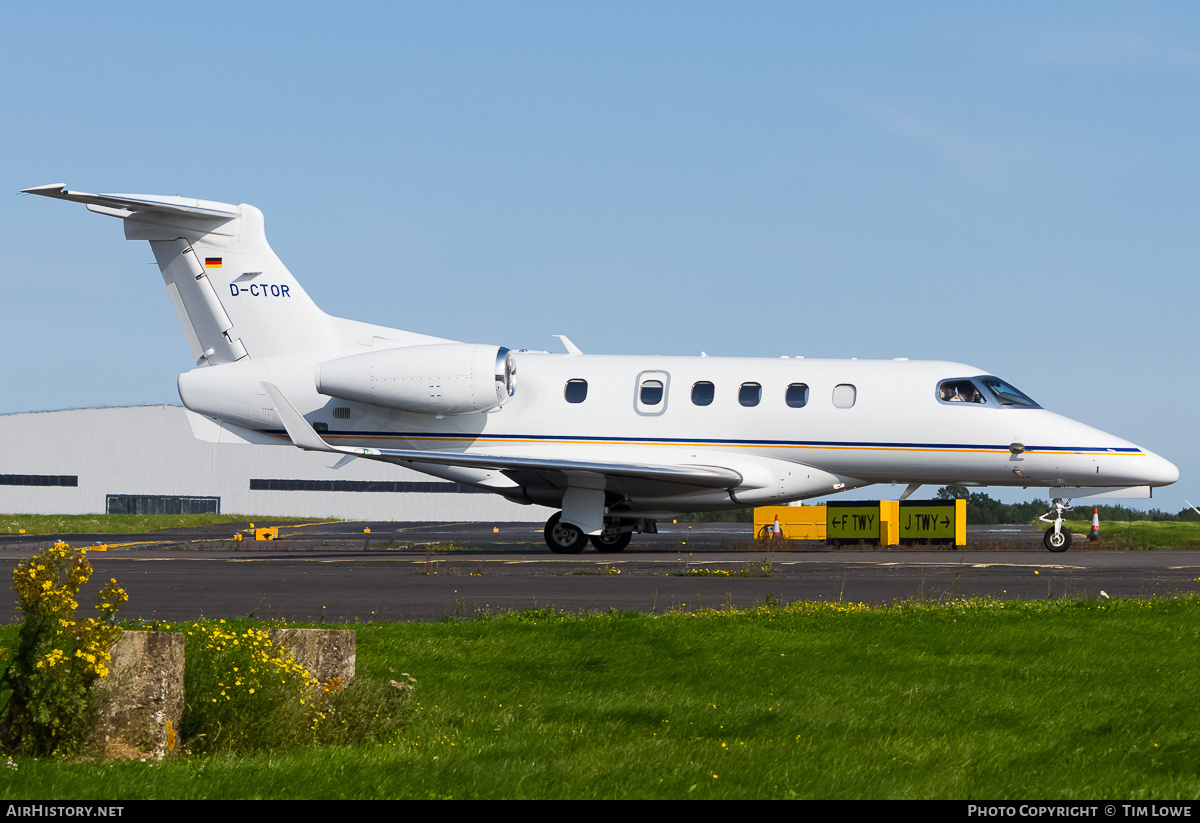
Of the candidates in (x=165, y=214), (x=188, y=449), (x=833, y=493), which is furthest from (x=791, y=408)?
(x=188, y=449)

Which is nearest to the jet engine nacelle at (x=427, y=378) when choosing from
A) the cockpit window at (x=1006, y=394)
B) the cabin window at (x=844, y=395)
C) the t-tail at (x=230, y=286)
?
the t-tail at (x=230, y=286)

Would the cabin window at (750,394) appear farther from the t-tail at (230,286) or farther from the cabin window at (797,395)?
the t-tail at (230,286)

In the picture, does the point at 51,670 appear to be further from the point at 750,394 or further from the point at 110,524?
the point at 110,524

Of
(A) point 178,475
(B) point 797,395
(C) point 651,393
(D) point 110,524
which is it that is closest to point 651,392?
(C) point 651,393

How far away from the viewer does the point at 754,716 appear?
23.9 feet

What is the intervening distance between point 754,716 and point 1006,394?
18.2 meters

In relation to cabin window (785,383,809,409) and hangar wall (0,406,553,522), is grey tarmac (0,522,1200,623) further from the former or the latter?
hangar wall (0,406,553,522)

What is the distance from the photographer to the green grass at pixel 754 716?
5855mm

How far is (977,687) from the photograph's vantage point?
7938mm

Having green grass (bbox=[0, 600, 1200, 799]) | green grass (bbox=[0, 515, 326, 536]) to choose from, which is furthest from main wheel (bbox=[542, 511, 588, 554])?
green grass (bbox=[0, 515, 326, 536])

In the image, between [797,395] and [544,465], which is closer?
[544,465]

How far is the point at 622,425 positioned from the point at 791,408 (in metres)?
3.50

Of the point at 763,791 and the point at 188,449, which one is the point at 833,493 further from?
the point at 188,449

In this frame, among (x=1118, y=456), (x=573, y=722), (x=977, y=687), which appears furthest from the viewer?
(x=1118, y=456)
